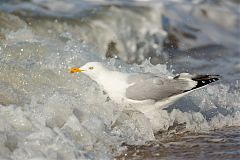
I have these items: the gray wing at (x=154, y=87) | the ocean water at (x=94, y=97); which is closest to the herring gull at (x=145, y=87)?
the gray wing at (x=154, y=87)

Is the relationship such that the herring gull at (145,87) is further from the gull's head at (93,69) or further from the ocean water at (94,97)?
the ocean water at (94,97)

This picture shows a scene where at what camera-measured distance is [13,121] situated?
4.90 metres

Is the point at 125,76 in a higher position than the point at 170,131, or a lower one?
higher

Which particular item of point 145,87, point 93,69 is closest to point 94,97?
point 93,69

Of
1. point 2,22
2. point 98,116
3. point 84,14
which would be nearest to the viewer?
point 98,116

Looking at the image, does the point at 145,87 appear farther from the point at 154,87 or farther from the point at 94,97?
the point at 94,97

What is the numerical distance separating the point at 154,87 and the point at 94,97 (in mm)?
575

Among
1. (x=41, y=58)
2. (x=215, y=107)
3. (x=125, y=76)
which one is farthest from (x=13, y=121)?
(x=215, y=107)

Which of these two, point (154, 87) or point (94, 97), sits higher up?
point (154, 87)

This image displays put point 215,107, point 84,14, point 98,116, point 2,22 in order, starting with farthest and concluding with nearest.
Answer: point 84,14, point 2,22, point 215,107, point 98,116

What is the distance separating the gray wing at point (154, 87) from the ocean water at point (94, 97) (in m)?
0.21

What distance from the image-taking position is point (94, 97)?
588 centimetres

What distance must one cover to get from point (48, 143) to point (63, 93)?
152 cm

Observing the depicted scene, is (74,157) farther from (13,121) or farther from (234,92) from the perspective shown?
(234,92)
